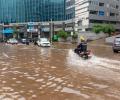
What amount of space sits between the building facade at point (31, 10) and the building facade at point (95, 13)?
1578 centimetres

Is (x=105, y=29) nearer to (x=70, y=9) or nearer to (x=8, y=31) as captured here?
(x=70, y=9)

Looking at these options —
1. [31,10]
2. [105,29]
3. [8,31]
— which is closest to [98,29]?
[105,29]

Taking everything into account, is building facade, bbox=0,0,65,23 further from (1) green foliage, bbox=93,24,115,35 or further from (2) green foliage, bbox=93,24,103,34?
(1) green foliage, bbox=93,24,115,35

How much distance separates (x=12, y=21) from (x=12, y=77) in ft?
377

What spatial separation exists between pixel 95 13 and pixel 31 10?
3309 cm

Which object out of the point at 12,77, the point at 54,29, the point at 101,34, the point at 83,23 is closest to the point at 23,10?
the point at 54,29

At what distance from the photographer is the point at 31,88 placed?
11141 mm

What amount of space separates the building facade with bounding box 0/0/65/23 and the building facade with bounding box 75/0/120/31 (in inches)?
621

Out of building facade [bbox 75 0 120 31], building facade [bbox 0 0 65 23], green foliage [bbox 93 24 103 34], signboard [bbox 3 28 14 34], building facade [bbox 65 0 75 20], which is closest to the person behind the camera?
green foliage [bbox 93 24 103 34]

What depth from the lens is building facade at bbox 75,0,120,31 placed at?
3698 inches

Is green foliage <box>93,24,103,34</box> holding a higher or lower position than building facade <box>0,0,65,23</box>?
lower

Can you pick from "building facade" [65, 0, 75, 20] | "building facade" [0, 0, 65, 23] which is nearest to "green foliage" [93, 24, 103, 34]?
"building facade" [65, 0, 75, 20]

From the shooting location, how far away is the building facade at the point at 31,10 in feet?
387

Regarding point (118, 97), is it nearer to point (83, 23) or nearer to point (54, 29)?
point (83, 23)
